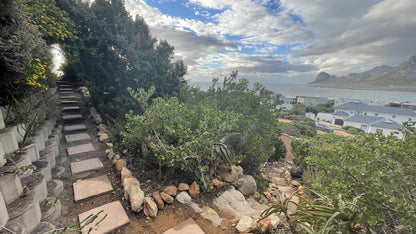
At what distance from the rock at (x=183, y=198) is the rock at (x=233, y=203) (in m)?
0.39

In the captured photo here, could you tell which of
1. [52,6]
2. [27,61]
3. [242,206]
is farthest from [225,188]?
[52,6]

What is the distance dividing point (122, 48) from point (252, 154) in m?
4.36

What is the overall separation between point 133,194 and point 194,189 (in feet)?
2.52

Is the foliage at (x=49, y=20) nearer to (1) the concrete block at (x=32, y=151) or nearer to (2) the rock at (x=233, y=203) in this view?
(1) the concrete block at (x=32, y=151)

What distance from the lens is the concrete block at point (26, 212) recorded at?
126 cm

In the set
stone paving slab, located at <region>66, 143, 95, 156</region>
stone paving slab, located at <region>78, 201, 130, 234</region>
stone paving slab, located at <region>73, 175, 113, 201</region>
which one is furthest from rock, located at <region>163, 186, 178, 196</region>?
stone paving slab, located at <region>66, 143, 95, 156</region>

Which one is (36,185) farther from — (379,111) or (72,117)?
(379,111)

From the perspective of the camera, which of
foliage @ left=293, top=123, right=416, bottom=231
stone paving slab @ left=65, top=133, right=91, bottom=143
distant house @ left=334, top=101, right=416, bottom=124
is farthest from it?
distant house @ left=334, top=101, right=416, bottom=124

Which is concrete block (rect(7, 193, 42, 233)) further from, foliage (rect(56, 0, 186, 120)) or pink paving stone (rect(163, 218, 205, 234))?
foliage (rect(56, 0, 186, 120))

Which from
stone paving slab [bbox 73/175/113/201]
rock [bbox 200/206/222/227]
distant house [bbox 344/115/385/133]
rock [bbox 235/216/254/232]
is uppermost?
stone paving slab [bbox 73/175/113/201]

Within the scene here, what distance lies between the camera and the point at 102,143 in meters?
3.55

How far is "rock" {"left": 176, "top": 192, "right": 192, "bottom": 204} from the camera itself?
1.98 metres

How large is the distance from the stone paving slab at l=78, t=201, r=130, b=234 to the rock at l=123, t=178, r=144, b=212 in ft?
0.38

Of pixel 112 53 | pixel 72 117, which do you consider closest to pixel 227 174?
pixel 112 53
